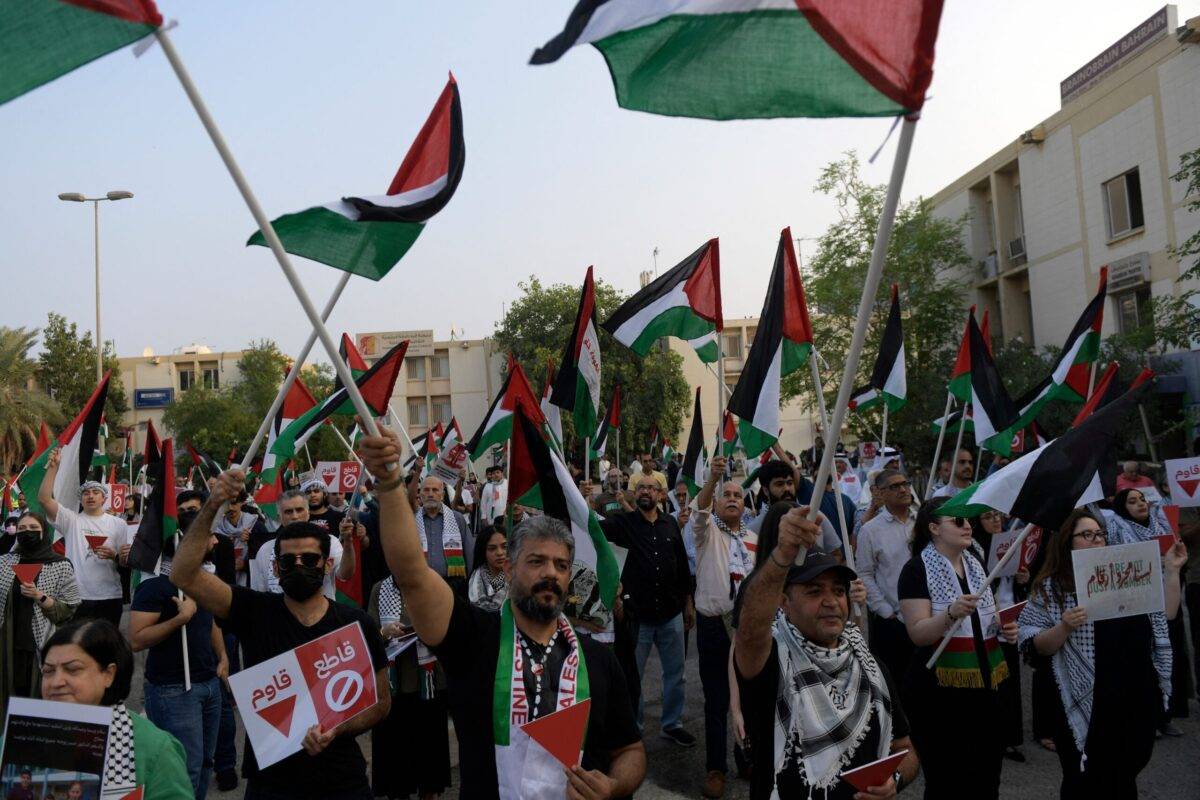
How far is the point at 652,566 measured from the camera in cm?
758

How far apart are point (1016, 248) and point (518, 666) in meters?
34.8

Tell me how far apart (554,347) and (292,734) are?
43.6 m

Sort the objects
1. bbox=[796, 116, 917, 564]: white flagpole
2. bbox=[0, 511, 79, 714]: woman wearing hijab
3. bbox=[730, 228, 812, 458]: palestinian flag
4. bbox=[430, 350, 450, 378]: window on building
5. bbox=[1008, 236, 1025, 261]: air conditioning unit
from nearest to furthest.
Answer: bbox=[796, 116, 917, 564]: white flagpole → bbox=[730, 228, 812, 458]: palestinian flag → bbox=[0, 511, 79, 714]: woman wearing hijab → bbox=[1008, 236, 1025, 261]: air conditioning unit → bbox=[430, 350, 450, 378]: window on building

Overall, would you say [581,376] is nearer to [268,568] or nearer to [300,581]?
[268,568]

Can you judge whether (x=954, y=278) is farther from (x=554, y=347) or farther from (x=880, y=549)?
(x=880, y=549)

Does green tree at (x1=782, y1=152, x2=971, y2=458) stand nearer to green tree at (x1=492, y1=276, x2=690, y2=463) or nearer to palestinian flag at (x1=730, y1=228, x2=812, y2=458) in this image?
green tree at (x1=492, y1=276, x2=690, y2=463)

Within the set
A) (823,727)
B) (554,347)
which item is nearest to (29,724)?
(823,727)

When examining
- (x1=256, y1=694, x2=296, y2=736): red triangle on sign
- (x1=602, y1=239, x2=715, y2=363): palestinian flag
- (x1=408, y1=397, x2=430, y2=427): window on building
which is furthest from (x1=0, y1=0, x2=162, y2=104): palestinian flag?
(x1=408, y1=397, x2=430, y2=427): window on building

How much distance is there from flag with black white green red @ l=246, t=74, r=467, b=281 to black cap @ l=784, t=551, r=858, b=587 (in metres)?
1.84

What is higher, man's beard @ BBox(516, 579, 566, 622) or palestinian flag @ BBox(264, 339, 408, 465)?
palestinian flag @ BBox(264, 339, 408, 465)

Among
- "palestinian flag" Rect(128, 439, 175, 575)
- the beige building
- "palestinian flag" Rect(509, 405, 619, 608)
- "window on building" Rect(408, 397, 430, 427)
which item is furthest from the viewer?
"window on building" Rect(408, 397, 430, 427)

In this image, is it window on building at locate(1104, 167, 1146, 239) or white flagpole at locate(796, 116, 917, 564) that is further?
window on building at locate(1104, 167, 1146, 239)

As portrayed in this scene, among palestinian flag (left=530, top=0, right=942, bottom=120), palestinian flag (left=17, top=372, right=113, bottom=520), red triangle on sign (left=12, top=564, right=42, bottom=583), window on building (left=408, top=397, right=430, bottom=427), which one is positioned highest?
window on building (left=408, top=397, right=430, bottom=427)

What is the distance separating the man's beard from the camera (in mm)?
3309
